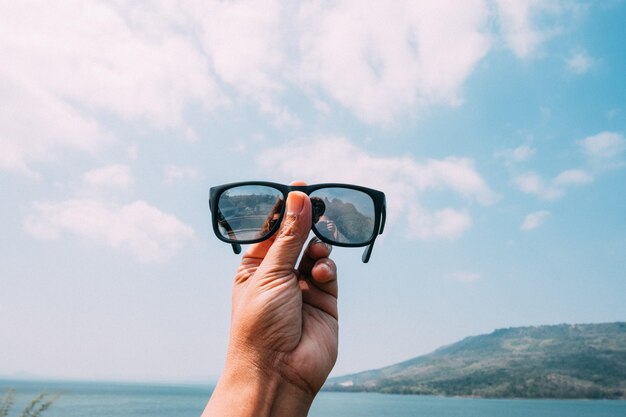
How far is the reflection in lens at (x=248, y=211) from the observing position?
3.28 metres

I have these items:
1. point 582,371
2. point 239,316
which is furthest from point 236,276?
point 582,371

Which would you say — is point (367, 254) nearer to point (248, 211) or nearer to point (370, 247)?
point (370, 247)

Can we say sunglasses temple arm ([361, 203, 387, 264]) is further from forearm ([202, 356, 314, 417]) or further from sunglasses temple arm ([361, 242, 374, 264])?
forearm ([202, 356, 314, 417])

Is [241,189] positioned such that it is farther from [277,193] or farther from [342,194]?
[342,194]

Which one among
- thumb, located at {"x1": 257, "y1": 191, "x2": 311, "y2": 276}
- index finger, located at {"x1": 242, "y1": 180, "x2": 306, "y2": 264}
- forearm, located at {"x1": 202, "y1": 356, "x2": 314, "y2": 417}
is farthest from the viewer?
index finger, located at {"x1": 242, "y1": 180, "x2": 306, "y2": 264}

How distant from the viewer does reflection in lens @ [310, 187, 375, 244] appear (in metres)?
3.36

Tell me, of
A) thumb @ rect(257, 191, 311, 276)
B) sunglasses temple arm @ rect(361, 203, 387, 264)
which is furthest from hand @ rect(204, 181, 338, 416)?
sunglasses temple arm @ rect(361, 203, 387, 264)

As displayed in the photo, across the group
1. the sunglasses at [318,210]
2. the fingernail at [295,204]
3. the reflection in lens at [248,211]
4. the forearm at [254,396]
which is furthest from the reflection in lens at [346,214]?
the forearm at [254,396]

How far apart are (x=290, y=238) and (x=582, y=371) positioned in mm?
223166

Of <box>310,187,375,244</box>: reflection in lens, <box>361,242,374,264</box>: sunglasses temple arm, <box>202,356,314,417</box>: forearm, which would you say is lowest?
<box>202,356,314,417</box>: forearm

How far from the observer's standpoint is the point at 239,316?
265 centimetres

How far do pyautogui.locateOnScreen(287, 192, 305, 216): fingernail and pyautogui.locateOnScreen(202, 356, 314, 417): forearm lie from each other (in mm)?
840

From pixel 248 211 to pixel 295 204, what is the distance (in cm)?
59

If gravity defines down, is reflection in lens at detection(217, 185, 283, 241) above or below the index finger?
above
